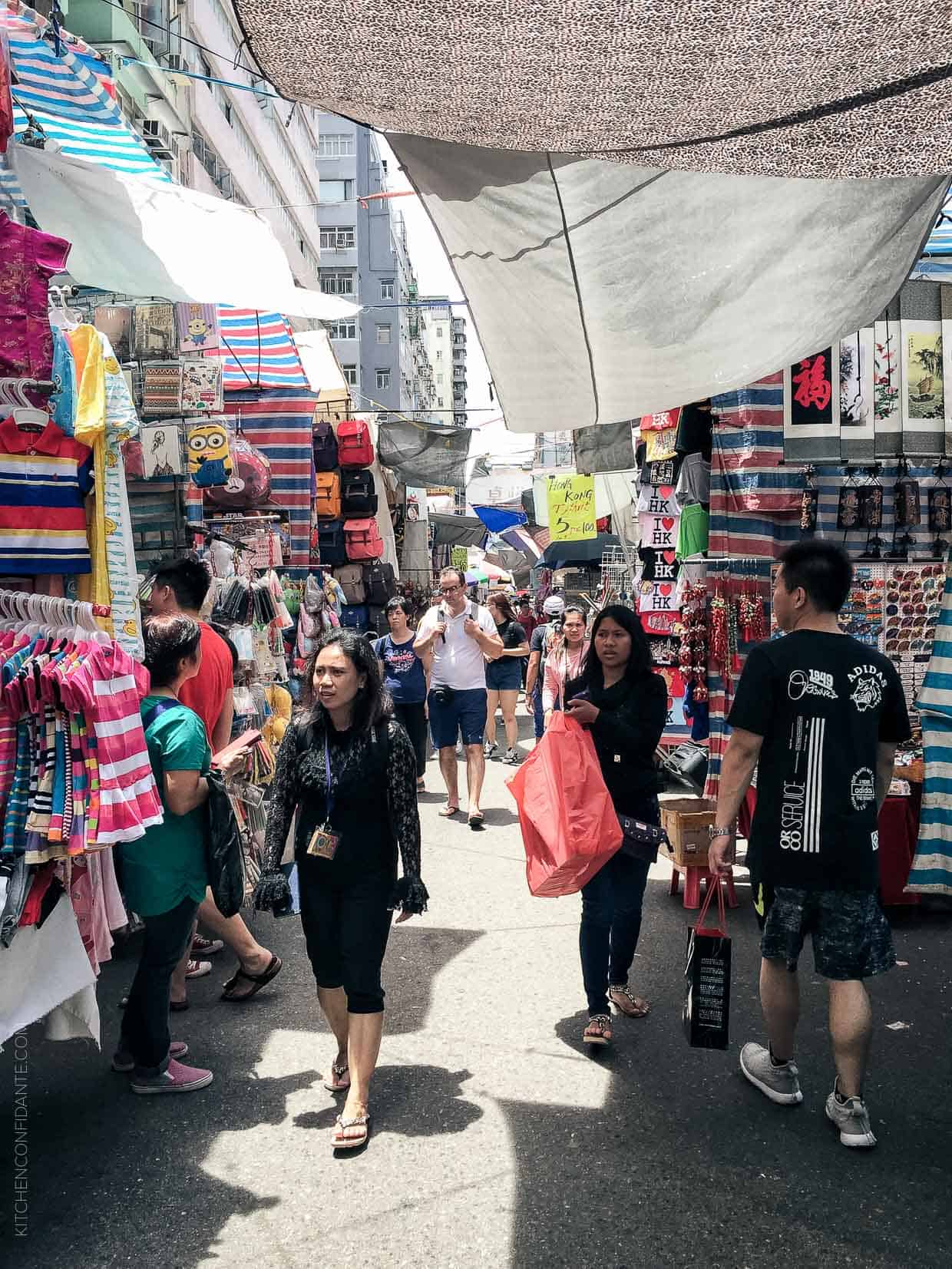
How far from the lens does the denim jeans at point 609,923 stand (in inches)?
166

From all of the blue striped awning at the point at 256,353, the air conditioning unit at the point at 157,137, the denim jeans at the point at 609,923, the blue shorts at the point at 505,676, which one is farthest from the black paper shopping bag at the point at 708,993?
the air conditioning unit at the point at 157,137

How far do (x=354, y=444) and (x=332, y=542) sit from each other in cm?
125

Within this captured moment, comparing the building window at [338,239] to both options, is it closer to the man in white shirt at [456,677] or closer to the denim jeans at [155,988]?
the man in white shirt at [456,677]

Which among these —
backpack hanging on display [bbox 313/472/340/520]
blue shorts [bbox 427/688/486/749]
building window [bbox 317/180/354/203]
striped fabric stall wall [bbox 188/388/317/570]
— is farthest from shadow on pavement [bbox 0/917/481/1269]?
building window [bbox 317/180/354/203]

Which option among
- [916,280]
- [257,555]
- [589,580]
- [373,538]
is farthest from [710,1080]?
[589,580]

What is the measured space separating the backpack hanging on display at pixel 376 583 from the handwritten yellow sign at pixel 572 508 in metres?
3.16

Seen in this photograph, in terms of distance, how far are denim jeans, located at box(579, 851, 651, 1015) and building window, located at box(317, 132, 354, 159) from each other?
5831 cm

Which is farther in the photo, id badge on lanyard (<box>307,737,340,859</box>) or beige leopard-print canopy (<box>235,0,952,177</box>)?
id badge on lanyard (<box>307,737,340,859</box>)

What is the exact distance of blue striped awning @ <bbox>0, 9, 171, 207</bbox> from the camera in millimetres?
5344

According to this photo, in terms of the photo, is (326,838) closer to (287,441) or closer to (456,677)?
(456,677)

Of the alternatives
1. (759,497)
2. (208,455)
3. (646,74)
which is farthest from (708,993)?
(208,455)

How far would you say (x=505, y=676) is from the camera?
11594 mm

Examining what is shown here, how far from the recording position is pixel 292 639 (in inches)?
366

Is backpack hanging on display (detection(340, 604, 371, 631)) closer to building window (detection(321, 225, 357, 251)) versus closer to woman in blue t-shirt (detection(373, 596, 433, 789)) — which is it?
woman in blue t-shirt (detection(373, 596, 433, 789))
